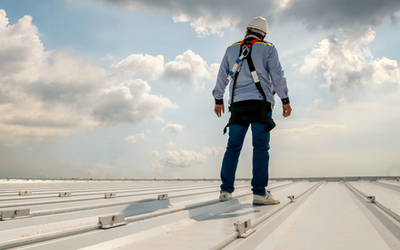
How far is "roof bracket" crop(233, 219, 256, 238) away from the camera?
1312 millimetres

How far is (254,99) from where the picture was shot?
2.79 meters

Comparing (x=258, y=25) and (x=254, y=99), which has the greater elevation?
(x=258, y=25)

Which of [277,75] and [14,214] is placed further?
[277,75]

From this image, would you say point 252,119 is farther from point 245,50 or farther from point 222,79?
point 245,50

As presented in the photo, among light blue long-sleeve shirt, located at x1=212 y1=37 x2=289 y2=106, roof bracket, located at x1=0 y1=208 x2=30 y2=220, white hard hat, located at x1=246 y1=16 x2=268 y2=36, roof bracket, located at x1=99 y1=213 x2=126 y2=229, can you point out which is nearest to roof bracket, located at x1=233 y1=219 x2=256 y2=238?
roof bracket, located at x1=99 y1=213 x2=126 y2=229

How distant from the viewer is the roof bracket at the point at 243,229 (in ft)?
4.31

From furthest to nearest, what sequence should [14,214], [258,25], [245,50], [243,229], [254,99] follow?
1. [258,25]
2. [245,50]
3. [254,99]
4. [14,214]
5. [243,229]

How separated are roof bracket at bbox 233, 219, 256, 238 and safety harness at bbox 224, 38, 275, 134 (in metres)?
1.52

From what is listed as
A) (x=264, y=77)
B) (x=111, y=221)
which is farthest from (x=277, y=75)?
(x=111, y=221)

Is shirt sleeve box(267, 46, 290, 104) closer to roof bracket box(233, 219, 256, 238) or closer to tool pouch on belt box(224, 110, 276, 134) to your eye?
tool pouch on belt box(224, 110, 276, 134)

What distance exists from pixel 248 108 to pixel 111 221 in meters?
1.89

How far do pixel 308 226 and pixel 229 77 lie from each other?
5.91 feet

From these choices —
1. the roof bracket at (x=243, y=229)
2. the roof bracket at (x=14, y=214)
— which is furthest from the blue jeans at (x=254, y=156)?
the roof bracket at (x=14, y=214)

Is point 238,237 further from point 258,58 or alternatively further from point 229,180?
point 258,58
